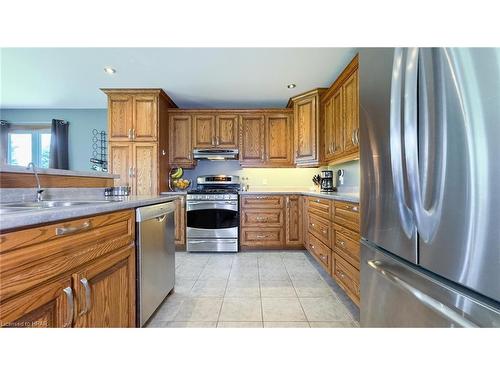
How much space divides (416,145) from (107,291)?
1.43 metres

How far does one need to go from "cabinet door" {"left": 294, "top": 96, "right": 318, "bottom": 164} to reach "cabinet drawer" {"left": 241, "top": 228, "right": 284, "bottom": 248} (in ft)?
4.02

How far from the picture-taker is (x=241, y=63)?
247cm

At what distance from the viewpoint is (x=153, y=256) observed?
4.90 ft

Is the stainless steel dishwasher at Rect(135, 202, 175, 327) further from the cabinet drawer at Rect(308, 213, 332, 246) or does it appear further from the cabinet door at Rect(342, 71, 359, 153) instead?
the cabinet door at Rect(342, 71, 359, 153)

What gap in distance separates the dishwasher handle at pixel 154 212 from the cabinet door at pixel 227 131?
6.62 feet

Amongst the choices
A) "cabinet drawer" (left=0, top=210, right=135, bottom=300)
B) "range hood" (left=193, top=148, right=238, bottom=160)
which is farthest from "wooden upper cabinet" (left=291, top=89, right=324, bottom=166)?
"cabinet drawer" (left=0, top=210, right=135, bottom=300)

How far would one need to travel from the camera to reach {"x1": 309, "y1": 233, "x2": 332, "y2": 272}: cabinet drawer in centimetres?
217

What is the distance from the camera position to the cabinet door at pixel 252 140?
363cm

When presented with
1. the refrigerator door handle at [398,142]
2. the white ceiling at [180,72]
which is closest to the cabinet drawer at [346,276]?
the refrigerator door handle at [398,142]

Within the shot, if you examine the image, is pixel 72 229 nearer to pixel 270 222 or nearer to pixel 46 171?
pixel 46 171

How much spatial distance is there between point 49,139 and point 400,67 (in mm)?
5778

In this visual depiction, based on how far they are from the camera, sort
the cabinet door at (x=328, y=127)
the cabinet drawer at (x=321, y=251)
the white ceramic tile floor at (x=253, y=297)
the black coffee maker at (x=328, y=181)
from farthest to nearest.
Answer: the black coffee maker at (x=328, y=181), the cabinet door at (x=328, y=127), the cabinet drawer at (x=321, y=251), the white ceramic tile floor at (x=253, y=297)

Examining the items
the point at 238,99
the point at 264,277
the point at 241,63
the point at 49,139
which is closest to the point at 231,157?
the point at 238,99

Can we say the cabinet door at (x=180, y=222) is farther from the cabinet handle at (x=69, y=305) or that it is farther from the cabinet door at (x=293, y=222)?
the cabinet handle at (x=69, y=305)
